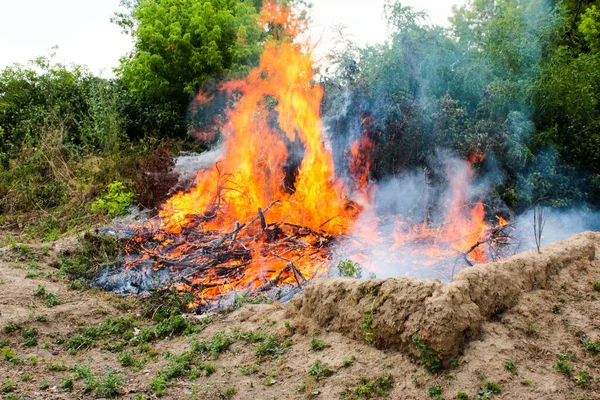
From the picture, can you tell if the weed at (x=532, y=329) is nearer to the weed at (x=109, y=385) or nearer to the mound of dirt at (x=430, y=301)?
the mound of dirt at (x=430, y=301)

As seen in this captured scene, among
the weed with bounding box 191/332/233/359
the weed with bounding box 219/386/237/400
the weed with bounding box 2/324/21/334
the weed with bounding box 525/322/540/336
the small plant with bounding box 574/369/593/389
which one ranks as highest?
the weed with bounding box 2/324/21/334

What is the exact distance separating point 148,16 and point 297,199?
30.8 feet

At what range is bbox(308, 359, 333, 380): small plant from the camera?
4.01 m

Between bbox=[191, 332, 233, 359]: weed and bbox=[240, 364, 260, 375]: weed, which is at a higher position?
bbox=[191, 332, 233, 359]: weed

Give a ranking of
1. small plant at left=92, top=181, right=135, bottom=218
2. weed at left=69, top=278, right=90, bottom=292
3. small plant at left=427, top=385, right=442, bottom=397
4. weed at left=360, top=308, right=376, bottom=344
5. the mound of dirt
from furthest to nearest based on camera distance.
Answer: small plant at left=92, top=181, right=135, bottom=218
weed at left=69, top=278, right=90, bottom=292
weed at left=360, top=308, right=376, bottom=344
the mound of dirt
small plant at left=427, top=385, right=442, bottom=397

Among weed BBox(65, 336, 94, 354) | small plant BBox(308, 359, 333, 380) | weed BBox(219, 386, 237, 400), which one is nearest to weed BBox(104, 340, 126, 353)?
weed BBox(65, 336, 94, 354)

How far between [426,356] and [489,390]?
19.1 inches

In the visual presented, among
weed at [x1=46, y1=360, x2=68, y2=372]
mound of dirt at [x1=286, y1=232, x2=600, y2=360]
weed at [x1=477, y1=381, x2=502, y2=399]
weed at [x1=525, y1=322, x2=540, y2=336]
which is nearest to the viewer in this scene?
weed at [x1=477, y1=381, x2=502, y2=399]

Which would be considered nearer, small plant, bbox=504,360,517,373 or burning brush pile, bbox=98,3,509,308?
small plant, bbox=504,360,517,373

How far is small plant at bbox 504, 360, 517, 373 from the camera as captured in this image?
3.56 m

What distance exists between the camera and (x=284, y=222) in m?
8.52

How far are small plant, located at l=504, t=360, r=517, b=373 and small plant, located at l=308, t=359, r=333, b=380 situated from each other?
1.30 meters

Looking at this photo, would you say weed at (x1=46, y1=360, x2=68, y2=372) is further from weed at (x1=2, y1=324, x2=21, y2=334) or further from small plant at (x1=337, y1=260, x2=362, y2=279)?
small plant at (x1=337, y1=260, x2=362, y2=279)

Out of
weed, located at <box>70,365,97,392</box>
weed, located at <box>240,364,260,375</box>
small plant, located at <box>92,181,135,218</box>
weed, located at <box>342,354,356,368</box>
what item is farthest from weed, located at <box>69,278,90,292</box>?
weed, located at <box>342,354,356,368</box>
